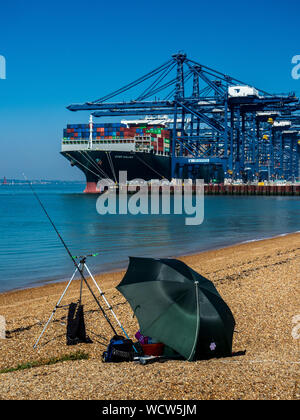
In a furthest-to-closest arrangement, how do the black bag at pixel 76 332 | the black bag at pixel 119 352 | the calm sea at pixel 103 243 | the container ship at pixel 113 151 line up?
1. the container ship at pixel 113 151
2. the calm sea at pixel 103 243
3. the black bag at pixel 76 332
4. the black bag at pixel 119 352

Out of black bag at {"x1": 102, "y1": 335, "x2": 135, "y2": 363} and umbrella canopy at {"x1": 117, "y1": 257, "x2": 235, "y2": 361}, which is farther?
black bag at {"x1": 102, "y1": 335, "x2": 135, "y2": 363}

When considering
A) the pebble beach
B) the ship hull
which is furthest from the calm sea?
the ship hull

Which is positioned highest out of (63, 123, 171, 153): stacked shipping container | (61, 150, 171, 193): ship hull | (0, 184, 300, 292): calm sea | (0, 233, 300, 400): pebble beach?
(63, 123, 171, 153): stacked shipping container

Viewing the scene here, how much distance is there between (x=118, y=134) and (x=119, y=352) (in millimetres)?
87330

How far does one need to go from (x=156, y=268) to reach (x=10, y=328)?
350cm

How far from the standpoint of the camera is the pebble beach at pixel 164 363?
4.86 meters

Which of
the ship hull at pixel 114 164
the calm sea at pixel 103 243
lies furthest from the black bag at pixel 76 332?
the ship hull at pixel 114 164

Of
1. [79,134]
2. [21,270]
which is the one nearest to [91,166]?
[79,134]

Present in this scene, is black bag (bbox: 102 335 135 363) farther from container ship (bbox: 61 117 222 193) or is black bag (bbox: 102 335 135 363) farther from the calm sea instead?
container ship (bbox: 61 117 222 193)

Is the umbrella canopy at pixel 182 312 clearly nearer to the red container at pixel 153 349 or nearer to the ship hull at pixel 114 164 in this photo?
the red container at pixel 153 349

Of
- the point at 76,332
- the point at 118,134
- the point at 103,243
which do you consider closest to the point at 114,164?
the point at 118,134

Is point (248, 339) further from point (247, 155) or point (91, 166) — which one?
point (247, 155)

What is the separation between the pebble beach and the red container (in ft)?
1.45

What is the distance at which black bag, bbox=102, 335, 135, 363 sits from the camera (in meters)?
6.33
